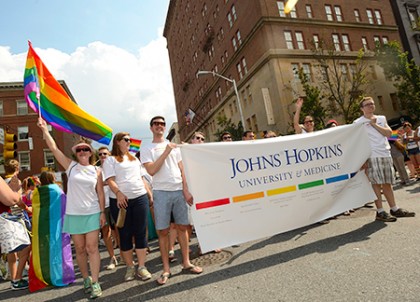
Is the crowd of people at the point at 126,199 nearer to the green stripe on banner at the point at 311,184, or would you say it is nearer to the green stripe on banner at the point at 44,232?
the green stripe on banner at the point at 44,232

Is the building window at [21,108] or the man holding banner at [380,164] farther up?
the building window at [21,108]

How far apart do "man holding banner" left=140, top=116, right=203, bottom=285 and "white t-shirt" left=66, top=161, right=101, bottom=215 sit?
30.8 inches

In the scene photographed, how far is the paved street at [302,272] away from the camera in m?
2.79

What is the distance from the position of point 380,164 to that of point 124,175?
14.3 feet

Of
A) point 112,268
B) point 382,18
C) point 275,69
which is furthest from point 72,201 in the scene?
point 382,18

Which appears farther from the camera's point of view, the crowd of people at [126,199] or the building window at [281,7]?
the building window at [281,7]

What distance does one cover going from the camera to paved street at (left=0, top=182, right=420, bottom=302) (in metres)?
2.79

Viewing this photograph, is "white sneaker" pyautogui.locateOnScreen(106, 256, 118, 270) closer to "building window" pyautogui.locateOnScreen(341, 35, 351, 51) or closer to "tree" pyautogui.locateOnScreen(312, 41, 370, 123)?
"tree" pyautogui.locateOnScreen(312, 41, 370, 123)

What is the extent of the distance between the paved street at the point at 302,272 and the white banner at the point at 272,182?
39 cm

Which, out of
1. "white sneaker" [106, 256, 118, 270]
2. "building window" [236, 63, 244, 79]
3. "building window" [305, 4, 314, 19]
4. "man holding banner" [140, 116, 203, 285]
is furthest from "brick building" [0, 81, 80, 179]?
"man holding banner" [140, 116, 203, 285]

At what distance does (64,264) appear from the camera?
4410 millimetres

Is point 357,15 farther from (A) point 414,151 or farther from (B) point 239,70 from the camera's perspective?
(A) point 414,151

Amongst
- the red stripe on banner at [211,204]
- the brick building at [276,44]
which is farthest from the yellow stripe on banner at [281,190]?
the brick building at [276,44]

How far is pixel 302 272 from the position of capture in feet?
10.9
